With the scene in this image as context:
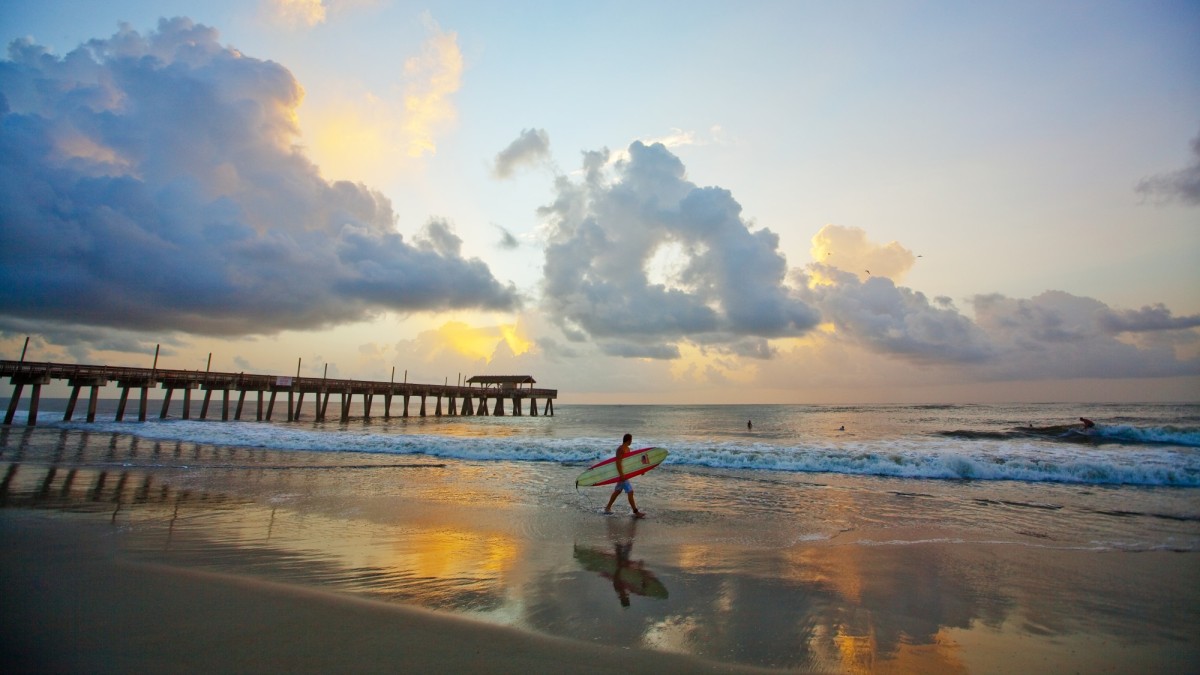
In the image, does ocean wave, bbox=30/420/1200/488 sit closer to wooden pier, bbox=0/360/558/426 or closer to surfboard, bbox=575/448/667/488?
surfboard, bbox=575/448/667/488

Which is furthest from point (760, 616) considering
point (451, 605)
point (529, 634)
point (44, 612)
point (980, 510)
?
point (980, 510)

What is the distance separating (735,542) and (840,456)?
1310cm

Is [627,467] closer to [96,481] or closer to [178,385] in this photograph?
[96,481]

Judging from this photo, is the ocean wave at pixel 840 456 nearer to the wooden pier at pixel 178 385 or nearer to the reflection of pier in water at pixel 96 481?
the reflection of pier in water at pixel 96 481

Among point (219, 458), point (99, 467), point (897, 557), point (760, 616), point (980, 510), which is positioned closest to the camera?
point (760, 616)

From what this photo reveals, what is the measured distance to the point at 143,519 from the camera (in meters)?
9.56

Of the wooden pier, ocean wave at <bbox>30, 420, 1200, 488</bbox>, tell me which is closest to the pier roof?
the wooden pier

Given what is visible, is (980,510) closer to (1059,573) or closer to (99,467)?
(1059,573)

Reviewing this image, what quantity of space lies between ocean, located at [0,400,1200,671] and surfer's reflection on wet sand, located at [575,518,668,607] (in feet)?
0.16

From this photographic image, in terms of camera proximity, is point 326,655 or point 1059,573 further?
point 1059,573

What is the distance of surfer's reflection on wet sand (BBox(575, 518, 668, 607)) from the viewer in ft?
20.6

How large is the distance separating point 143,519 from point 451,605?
7990 millimetres

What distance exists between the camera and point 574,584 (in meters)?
6.57

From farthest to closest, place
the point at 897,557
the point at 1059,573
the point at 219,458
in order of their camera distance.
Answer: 1. the point at 219,458
2. the point at 897,557
3. the point at 1059,573
